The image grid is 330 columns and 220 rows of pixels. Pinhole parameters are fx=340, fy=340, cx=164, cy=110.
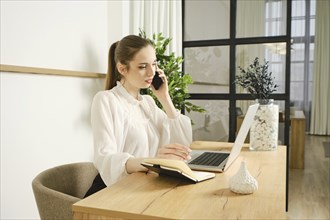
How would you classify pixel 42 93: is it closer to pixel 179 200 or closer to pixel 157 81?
pixel 157 81

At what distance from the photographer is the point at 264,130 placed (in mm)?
1735

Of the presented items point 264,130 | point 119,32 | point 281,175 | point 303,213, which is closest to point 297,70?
point 303,213

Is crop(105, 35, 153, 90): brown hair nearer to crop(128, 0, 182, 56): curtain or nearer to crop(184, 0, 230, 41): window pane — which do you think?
crop(128, 0, 182, 56): curtain

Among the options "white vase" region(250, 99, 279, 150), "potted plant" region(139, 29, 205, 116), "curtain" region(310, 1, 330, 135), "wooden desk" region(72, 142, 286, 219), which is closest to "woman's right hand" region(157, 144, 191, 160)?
"wooden desk" region(72, 142, 286, 219)

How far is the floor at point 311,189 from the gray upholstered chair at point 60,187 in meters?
1.94

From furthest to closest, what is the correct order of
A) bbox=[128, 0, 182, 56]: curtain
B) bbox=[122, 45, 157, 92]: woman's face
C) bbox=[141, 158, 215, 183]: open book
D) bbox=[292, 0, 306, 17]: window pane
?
bbox=[292, 0, 306, 17]: window pane < bbox=[128, 0, 182, 56]: curtain < bbox=[122, 45, 157, 92]: woman's face < bbox=[141, 158, 215, 183]: open book

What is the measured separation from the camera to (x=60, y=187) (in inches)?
59.4

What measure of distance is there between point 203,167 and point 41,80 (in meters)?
1.24

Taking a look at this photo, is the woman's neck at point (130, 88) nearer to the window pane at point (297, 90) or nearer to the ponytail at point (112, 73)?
the ponytail at point (112, 73)

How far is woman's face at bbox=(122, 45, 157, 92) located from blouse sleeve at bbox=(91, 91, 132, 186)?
0.17 metres

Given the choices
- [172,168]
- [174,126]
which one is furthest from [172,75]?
[172,168]

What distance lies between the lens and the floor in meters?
2.95

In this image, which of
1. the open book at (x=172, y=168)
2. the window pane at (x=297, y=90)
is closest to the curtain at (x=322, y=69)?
the window pane at (x=297, y=90)

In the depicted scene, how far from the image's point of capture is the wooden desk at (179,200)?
827mm
